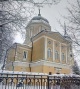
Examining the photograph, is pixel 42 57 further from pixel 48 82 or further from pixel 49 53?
pixel 48 82

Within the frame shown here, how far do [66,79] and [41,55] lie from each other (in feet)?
74.4

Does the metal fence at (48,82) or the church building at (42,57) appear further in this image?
the church building at (42,57)

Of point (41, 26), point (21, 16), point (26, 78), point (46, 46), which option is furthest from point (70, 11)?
point (41, 26)

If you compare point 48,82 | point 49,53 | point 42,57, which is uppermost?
point 49,53

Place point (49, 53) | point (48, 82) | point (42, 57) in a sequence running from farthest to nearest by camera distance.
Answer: point (49, 53) < point (42, 57) < point (48, 82)

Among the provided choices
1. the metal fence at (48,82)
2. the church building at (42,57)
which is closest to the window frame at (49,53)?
the church building at (42,57)

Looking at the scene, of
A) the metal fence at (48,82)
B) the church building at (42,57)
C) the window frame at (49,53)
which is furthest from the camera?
the window frame at (49,53)

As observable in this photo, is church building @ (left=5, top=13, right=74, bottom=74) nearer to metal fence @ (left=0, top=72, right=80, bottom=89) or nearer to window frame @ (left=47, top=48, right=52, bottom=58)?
window frame @ (left=47, top=48, right=52, bottom=58)

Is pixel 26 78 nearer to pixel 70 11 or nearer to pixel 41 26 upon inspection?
pixel 70 11

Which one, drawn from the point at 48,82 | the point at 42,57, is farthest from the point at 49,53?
the point at 48,82

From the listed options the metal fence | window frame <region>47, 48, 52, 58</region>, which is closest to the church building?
window frame <region>47, 48, 52, 58</region>

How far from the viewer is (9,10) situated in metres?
6.88

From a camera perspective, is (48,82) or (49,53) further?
(49,53)

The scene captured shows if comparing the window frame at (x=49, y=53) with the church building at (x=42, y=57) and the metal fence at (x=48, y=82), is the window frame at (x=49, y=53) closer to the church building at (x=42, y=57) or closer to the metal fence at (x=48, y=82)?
the church building at (x=42, y=57)
